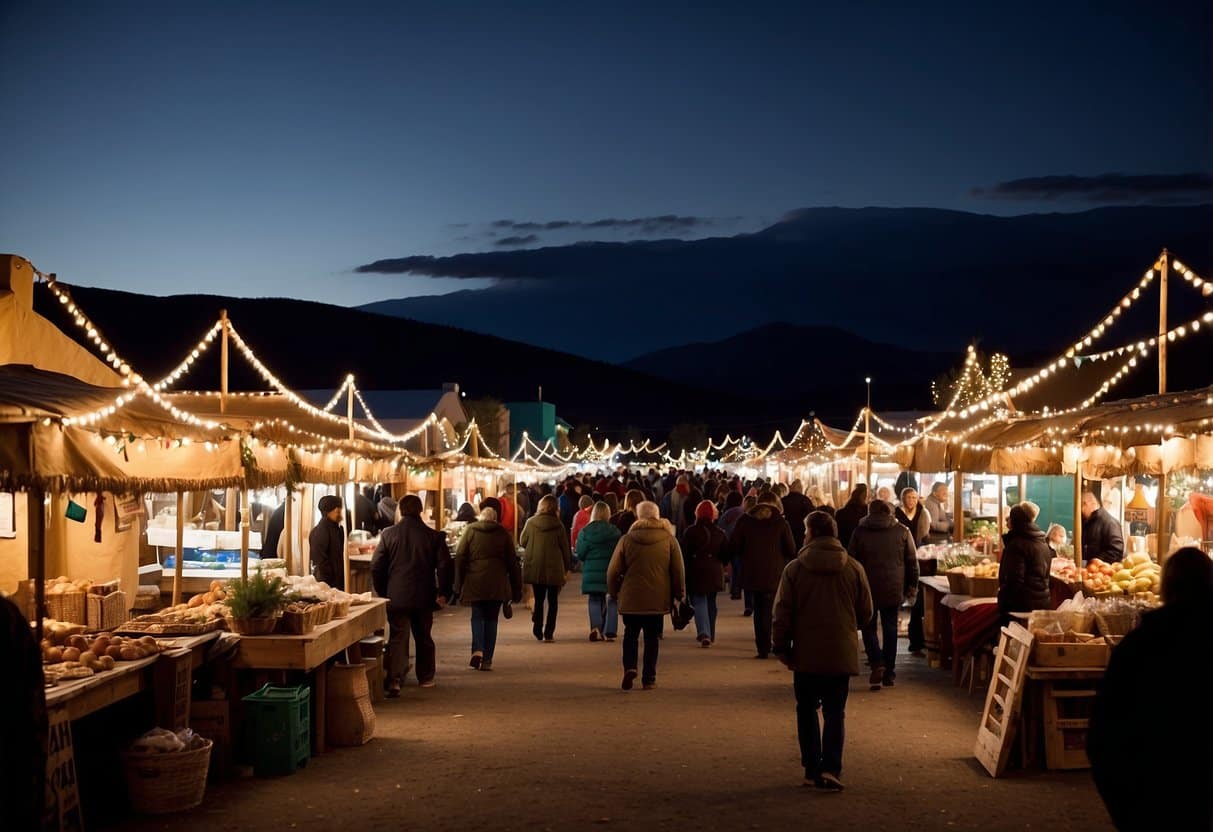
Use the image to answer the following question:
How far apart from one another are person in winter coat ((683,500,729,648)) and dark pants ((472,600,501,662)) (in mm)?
2919

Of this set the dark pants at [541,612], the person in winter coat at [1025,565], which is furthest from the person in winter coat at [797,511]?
the person in winter coat at [1025,565]

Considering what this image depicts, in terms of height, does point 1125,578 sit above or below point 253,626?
above

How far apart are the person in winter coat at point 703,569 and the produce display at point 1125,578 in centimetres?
464

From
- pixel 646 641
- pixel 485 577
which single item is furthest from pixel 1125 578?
pixel 485 577

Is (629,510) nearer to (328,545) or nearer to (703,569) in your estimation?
(703,569)

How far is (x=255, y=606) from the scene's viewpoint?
9672 mm

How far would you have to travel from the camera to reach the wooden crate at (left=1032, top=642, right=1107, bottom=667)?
9133 mm

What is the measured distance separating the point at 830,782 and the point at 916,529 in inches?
371

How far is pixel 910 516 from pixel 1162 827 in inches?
493

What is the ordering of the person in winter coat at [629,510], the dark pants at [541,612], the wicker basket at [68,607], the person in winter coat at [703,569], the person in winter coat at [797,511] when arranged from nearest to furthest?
the wicker basket at [68,607], the person in winter coat at [703,569], the dark pants at [541,612], the person in winter coat at [629,510], the person in winter coat at [797,511]

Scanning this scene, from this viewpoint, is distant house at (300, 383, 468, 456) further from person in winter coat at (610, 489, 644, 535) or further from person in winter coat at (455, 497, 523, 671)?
person in winter coat at (455, 497, 523, 671)

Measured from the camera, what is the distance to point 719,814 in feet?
25.3

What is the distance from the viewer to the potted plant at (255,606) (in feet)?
31.4

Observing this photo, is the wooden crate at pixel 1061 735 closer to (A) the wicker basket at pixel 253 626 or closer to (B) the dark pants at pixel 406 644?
(A) the wicker basket at pixel 253 626
